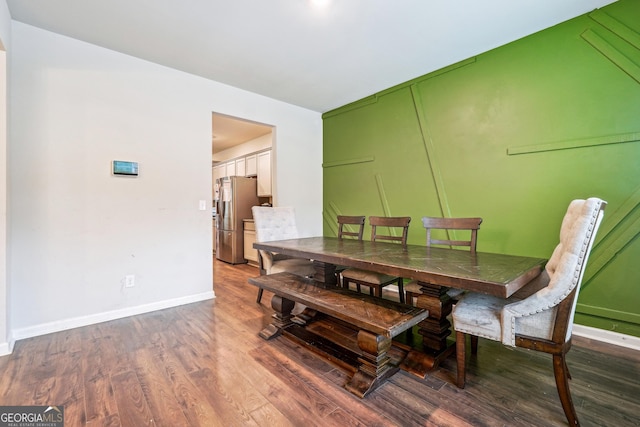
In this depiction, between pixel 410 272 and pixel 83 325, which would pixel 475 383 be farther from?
pixel 83 325

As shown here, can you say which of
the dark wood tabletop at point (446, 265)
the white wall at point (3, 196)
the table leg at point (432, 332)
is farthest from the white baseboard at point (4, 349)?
the table leg at point (432, 332)

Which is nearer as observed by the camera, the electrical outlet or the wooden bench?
the wooden bench

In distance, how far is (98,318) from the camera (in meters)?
2.68

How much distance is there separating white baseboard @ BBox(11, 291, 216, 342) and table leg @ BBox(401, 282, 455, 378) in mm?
2464

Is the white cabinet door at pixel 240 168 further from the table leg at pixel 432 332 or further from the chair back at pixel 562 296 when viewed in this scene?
the chair back at pixel 562 296

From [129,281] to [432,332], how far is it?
2.90 m

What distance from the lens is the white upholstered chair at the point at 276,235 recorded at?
2.89m

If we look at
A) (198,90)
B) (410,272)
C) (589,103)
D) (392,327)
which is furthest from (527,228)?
(198,90)

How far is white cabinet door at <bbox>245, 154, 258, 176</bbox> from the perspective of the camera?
5551 mm

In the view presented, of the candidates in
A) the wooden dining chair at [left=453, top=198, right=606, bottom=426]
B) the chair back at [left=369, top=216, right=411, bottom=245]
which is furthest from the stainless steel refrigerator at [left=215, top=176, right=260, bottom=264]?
the wooden dining chair at [left=453, top=198, right=606, bottom=426]

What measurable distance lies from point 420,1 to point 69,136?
129 inches

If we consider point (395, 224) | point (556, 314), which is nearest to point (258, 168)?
point (395, 224)

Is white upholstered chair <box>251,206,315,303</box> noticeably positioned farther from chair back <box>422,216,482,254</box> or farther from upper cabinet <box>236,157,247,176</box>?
upper cabinet <box>236,157,247,176</box>

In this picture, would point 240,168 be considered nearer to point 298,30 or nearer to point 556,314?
point 298,30
